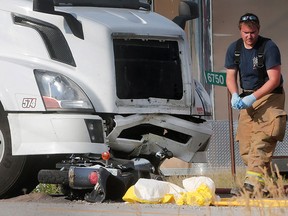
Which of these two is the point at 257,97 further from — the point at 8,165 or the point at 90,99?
the point at 8,165

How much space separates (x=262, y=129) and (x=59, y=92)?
2108mm

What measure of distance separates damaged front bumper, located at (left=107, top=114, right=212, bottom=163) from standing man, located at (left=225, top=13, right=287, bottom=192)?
1.54ft

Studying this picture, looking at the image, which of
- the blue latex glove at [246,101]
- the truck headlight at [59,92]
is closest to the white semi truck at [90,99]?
the truck headlight at [59,92]

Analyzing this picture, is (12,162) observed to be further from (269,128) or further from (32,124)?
(269,128)

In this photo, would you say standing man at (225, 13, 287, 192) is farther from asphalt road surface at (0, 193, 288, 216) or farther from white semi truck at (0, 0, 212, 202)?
asphalt road surface at (0, 193, 288, 216)

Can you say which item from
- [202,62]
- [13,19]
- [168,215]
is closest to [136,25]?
[13,19]

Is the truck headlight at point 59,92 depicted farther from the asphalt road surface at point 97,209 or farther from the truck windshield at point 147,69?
the asphalt road surface at point 97,209

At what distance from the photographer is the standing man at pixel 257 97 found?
34.2 feet

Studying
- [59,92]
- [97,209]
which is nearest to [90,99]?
[59,92]

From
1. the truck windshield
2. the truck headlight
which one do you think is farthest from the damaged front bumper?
the truck headlight

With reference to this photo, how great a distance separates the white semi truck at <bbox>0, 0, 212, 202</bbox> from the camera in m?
9.91

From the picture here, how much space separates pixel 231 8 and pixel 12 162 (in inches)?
291

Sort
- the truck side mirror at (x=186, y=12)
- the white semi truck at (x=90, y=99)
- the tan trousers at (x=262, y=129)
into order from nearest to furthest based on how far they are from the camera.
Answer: the white semi truck at (x=90, y=99) < the tan trousers at (x=262, y=129) < the truck side mirror at (x=186, y=12)

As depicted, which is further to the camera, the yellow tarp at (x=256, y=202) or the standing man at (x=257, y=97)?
the standing man at (x=257, y=97)
